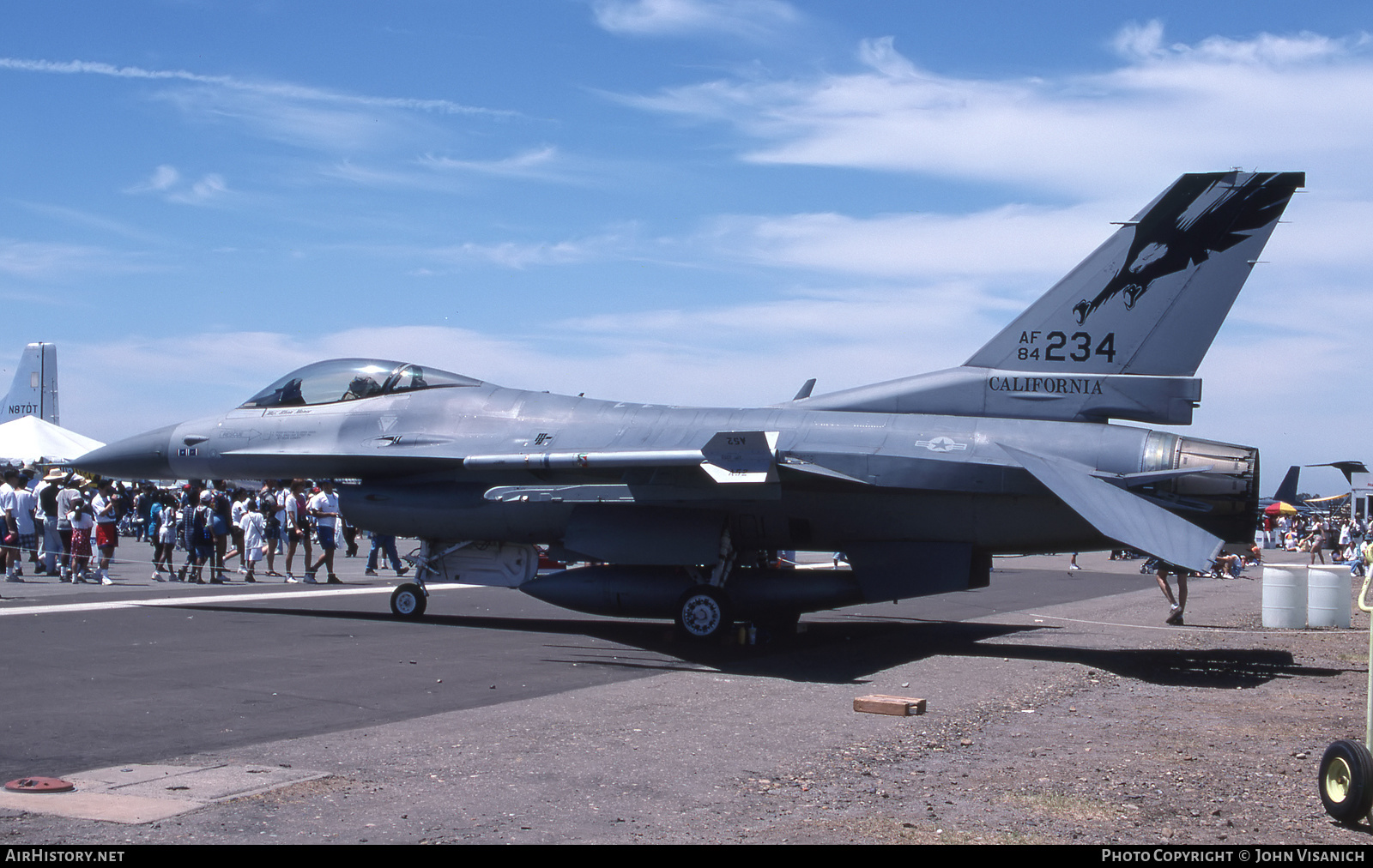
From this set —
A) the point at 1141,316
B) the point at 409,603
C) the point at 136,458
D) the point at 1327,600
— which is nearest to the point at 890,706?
the point at 1141,316

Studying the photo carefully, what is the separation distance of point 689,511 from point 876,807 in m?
7.27

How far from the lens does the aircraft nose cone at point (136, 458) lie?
51.7 ft

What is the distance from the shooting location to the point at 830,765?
669 centimetres

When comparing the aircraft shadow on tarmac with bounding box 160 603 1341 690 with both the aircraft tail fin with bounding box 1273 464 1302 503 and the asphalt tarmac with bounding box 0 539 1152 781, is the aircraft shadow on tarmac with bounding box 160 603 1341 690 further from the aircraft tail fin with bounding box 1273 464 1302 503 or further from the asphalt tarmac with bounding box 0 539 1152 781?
the aircraft tail fin with bounding box 1273 464 1302 503

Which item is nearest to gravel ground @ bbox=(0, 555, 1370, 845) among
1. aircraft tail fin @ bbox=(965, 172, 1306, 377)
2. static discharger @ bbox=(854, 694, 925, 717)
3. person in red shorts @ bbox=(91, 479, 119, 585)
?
static discharger @ bbox=(854, 694, 925, 717)

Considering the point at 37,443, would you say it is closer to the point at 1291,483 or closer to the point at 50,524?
the point at 50,524

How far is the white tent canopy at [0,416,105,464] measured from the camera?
27.5 meters

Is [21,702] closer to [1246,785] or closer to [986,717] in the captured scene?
[986,717]

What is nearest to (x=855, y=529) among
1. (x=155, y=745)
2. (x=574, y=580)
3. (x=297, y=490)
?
(x=574, y=580)

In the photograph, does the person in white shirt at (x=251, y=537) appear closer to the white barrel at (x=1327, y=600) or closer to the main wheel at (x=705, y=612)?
the main wheel at (x=705, y=612)

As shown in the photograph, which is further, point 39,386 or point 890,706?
point 39,386

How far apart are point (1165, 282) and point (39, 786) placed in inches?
424
